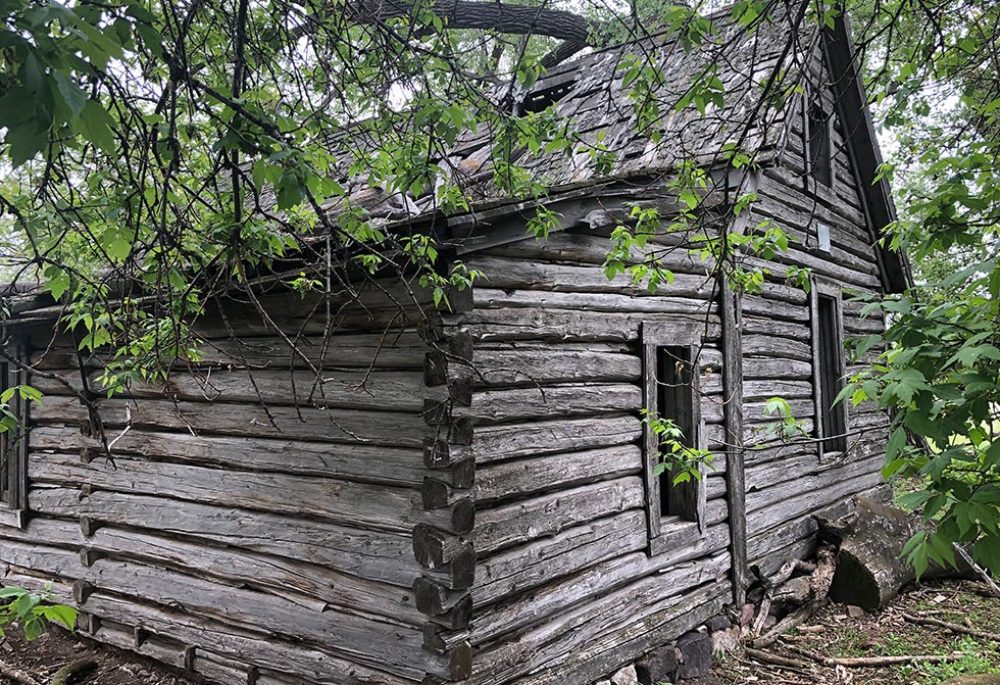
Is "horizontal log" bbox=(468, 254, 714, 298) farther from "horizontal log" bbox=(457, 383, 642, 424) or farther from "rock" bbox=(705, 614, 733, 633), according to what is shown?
"rock" bbox=(705, 614, 733, 633)

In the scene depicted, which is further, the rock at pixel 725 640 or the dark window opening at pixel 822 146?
the dark window opening at pixel 822 146

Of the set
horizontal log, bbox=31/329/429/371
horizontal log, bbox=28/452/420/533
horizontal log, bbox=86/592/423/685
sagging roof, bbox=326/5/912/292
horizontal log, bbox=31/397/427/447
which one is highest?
sagging roof, bbox=326/5/912/292

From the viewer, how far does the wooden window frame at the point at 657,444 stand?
5332 millimetres

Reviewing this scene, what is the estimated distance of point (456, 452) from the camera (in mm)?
3906

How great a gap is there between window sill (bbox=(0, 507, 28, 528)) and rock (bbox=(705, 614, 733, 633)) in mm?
6271

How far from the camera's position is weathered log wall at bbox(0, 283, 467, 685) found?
4.16 metres

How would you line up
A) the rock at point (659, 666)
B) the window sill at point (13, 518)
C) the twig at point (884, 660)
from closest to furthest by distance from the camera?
the rock at point (659, 666)
the twig at point (884, 660)
the window sill at point (13, 518)

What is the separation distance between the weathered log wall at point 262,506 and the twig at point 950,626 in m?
5.10

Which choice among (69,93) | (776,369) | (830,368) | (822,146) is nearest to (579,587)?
(776,369)

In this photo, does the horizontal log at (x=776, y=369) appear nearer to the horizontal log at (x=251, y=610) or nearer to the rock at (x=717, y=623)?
the rock at (x=717, y=623)

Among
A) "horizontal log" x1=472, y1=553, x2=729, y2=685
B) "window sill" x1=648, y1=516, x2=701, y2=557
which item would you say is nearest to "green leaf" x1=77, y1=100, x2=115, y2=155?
"horizontal log" x1=472, y1=553, x2=729, y2=685

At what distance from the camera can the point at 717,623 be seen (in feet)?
19.4

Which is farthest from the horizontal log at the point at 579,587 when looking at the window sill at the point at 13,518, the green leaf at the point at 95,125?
the window sill at the point at 13,518

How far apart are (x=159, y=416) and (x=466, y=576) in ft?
10.3
